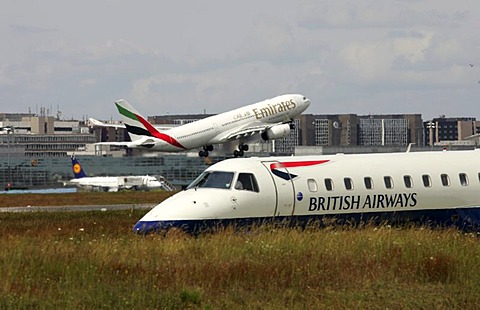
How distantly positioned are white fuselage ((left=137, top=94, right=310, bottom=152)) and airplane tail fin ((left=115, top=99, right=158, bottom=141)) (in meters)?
1.99

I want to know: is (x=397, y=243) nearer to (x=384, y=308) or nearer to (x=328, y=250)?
(x=328, y=250)

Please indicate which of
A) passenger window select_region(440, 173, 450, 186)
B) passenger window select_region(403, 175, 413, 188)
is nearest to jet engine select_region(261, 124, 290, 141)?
passenger window select_region(440, 173, 450, 186)

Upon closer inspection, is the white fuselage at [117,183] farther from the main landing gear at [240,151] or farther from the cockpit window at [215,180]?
the cockpit window at [215,180]

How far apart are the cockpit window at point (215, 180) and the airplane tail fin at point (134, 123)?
65.9 meters

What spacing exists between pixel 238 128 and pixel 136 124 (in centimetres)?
1036

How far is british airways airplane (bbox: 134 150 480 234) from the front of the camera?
2678cm

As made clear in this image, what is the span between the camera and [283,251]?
21578mm

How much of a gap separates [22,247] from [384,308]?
8.92 metres

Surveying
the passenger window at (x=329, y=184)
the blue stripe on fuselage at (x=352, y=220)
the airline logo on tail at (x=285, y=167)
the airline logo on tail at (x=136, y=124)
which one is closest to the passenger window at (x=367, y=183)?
the blue stripe on fuselage at (x=352, y=220)

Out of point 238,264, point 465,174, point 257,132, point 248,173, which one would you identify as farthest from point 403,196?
point 257,132

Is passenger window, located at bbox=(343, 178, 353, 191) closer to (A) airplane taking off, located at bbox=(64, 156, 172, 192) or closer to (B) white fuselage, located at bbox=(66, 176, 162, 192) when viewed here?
(A) airplane taking off, located at bbox=(64, 156, 172, 192)

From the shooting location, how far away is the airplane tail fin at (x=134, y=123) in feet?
312

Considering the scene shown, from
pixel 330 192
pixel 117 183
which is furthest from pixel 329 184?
pixel 117 183

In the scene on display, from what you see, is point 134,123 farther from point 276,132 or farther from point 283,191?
point 283,191
